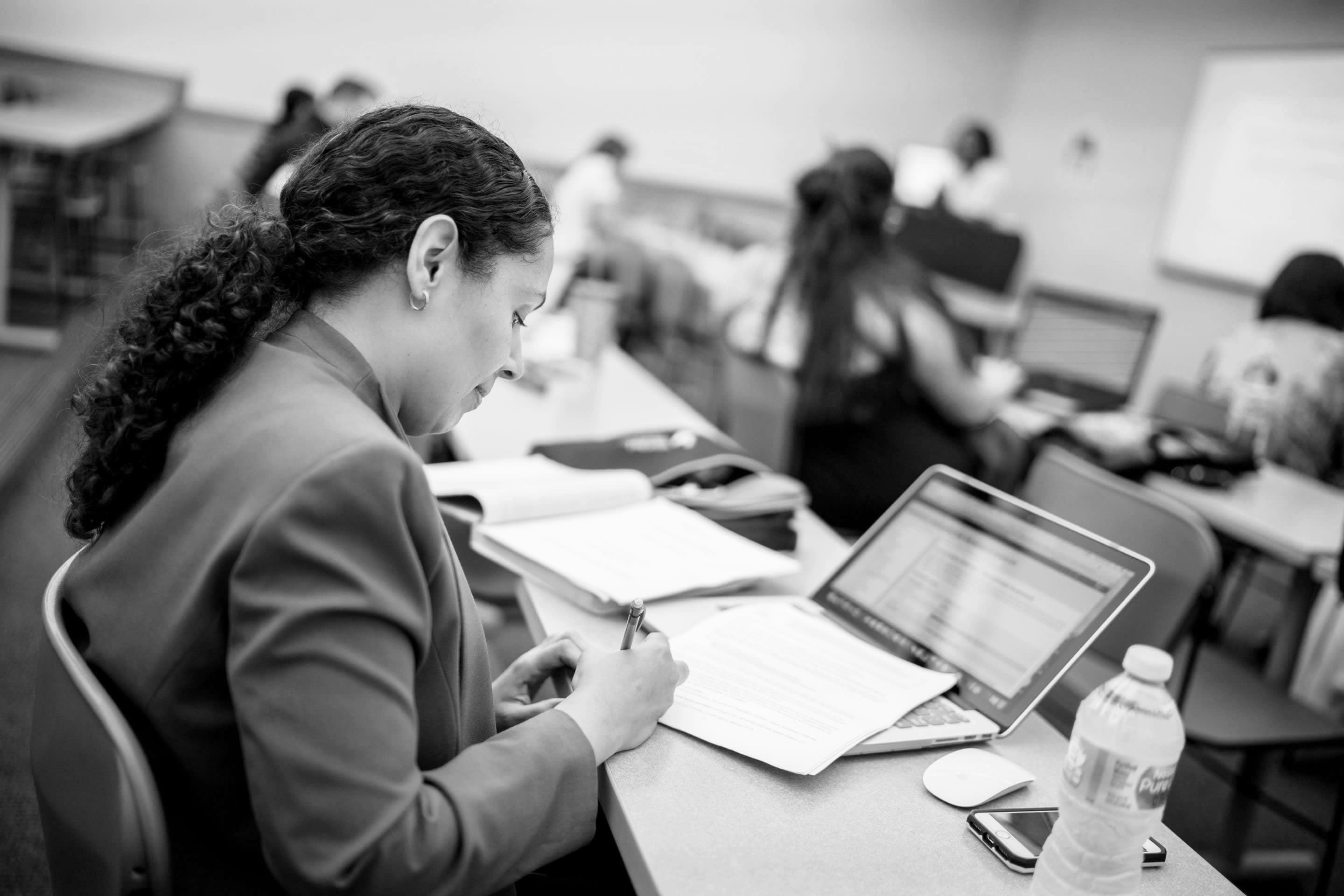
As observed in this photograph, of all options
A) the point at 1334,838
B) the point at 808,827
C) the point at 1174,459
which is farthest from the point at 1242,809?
the point at 808,827

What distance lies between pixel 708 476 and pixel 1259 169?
18.4 ft

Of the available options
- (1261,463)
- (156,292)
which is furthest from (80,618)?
(1261,463)

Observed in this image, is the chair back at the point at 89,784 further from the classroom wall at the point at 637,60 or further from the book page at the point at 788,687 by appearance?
the classroom wall at the point at 637,60

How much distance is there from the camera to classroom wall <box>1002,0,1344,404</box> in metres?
6.21

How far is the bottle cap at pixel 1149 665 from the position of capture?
83 cm

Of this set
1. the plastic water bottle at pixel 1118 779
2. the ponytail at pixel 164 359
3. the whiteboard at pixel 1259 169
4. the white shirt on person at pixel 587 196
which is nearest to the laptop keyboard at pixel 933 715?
the plastic water bottle at pixel 1118 779

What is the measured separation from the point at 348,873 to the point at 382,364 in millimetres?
421

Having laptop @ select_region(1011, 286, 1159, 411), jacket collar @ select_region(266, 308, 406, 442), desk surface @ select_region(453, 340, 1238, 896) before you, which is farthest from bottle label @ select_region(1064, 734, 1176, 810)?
laptop @ select_region(1011, 286, 1159, 411)

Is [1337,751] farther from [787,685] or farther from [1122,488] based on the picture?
[787,685]

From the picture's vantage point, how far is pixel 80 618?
0.86 metres

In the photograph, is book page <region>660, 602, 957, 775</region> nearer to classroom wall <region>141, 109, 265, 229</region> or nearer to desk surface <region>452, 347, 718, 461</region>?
desk surface <region>452, 347, 718, 461</region>

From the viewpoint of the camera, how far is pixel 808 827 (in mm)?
914

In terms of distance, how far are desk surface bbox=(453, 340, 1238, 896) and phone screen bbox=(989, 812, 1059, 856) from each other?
31 millimetres

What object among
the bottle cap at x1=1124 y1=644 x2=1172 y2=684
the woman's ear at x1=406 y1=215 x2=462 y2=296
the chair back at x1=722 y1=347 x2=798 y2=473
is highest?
the woman's ear at x1=406 y1=215 x2=462 y2=296
